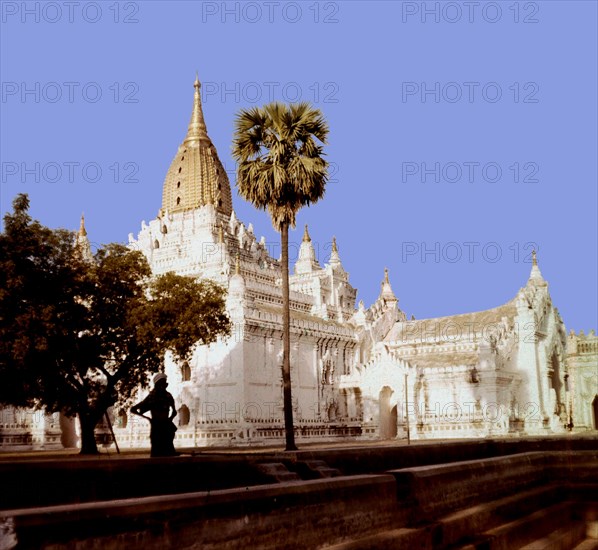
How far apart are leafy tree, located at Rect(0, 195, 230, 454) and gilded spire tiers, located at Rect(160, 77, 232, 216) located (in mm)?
36942

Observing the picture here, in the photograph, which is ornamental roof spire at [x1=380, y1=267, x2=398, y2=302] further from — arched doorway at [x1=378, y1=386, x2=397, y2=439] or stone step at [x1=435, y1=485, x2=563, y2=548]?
stone step at [x1=435, y1=485, x2=563, y2=548]

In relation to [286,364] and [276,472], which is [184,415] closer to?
[286,364]

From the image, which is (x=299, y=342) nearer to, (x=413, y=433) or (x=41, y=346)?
(x=413, y=433)

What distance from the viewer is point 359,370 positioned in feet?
180

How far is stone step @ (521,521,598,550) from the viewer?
1503 centimetres

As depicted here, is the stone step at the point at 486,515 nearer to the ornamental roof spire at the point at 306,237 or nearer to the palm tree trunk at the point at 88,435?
the palm tree trunk at the point at 88,435

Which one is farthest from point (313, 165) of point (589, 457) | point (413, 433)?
point (413, 433)

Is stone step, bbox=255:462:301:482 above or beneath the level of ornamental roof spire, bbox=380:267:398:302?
beneath

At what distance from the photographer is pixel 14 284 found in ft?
85.2

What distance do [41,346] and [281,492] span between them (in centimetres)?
1882

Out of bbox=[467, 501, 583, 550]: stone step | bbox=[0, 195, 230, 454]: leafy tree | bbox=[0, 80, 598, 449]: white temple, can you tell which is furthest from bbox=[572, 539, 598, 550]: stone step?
bbox=[0, 80, 598, 449]: white temple

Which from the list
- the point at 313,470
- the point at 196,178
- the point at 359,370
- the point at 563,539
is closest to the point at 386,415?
the point at 359,370

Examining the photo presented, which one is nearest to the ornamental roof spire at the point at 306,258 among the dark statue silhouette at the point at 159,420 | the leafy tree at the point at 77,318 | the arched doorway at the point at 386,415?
the arched doorway at the point at 386,415

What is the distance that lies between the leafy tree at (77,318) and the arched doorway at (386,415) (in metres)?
20.8
